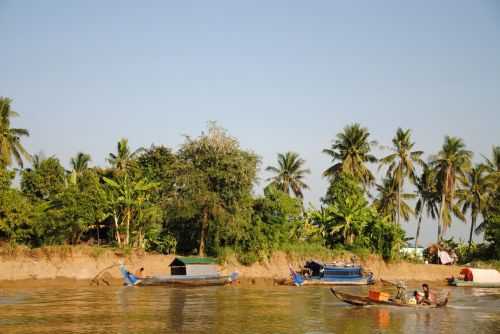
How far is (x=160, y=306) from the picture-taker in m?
26.4

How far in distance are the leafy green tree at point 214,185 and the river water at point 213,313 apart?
796cm

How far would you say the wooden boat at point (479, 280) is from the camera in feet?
147

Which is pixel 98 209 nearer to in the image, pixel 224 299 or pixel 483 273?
pixel 224 299

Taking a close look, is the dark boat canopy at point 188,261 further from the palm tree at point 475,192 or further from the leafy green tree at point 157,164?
the palm tree at point 475,192

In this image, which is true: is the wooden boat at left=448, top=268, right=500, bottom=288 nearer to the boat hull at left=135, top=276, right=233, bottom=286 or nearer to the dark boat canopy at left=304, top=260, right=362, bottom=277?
the dark boat canopy at left=304, top=260, right=362, bottom=277

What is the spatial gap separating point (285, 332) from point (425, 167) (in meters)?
40.2

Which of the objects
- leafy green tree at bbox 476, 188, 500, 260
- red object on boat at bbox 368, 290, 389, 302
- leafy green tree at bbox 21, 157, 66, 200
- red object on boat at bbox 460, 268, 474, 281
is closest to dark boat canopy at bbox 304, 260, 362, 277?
red object on boat at bbox 460, 268, 474, 281

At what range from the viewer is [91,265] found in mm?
38188

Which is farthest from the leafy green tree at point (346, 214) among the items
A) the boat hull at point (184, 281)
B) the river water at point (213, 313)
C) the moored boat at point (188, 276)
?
the river water at point (213, 313)

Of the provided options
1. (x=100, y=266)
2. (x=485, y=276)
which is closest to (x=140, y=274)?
(x=100, y=266)

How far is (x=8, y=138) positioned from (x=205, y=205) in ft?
55.5

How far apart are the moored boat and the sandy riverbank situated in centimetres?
178

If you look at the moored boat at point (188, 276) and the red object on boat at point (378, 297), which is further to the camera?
the moored boat at point (188, 276)

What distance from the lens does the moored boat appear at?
3575cm
